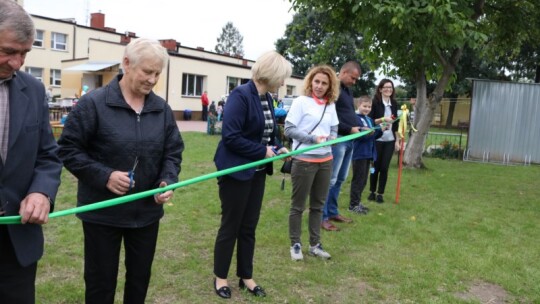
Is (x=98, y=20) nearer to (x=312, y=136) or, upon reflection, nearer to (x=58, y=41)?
(x=58, y=41)

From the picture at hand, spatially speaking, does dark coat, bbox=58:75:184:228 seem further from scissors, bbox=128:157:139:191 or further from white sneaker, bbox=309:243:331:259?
white sneaker, bbox=309:243:331:259

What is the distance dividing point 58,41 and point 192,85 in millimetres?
14064

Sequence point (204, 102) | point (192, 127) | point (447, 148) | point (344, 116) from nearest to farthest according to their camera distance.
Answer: point (344, 116), point (447, 148), point (192, 127), point (204, 102)

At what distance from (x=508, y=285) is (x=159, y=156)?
343 cm

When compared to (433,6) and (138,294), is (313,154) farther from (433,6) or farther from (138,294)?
(433,6)

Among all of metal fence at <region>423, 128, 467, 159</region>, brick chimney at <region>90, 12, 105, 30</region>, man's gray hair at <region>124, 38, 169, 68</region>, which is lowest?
metal fence at <region>423, 128, 467, 159</region>

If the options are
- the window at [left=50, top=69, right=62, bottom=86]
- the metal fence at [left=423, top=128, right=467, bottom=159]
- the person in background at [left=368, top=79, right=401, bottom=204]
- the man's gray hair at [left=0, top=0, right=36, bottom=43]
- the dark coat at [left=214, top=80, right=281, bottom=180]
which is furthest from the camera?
the window at [left=50, top=69, right=62, bottom=86]

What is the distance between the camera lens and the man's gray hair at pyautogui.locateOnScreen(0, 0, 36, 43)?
1838mm

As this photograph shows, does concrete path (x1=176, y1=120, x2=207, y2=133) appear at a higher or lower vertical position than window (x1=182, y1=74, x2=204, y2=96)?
lower

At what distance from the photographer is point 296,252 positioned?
4.61 metres

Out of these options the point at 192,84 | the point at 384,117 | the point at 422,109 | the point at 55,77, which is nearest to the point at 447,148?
the point at 422,109

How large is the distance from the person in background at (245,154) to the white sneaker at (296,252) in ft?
2.80

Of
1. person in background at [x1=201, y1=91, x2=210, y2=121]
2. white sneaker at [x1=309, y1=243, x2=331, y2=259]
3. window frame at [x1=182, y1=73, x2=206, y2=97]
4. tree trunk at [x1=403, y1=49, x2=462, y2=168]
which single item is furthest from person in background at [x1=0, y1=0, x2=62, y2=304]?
window frame at [x1=182, y1=73, x2=206, y2=97]

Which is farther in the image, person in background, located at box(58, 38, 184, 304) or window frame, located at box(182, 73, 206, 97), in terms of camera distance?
window frame, located at box(182, 73, 206, 97)
